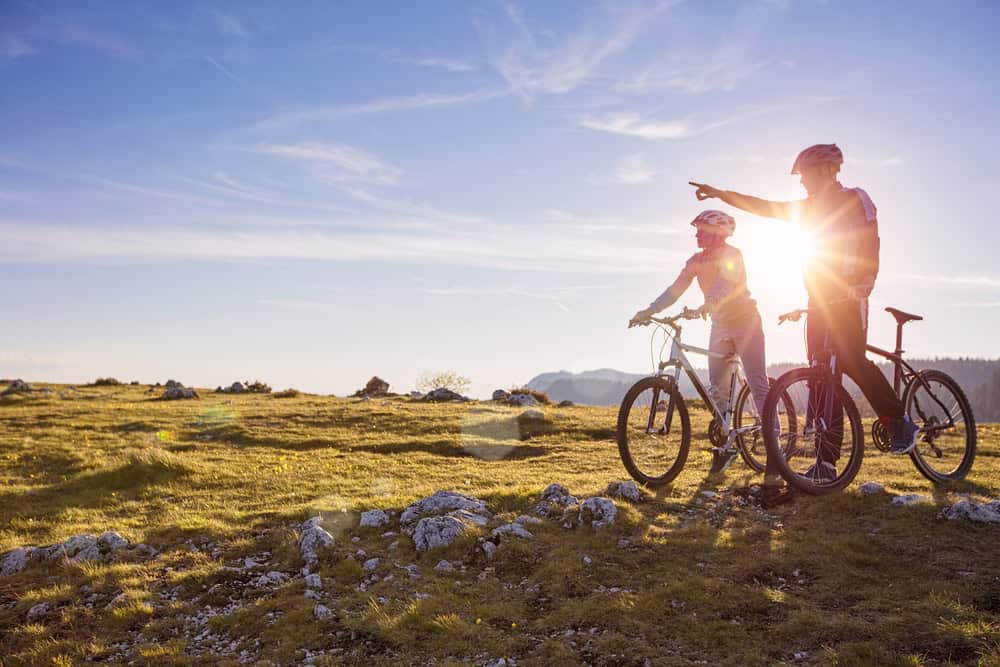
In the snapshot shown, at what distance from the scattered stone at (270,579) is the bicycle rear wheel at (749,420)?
273 inches

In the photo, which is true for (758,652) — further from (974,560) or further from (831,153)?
(831,153)

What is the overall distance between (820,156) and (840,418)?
3.55 meters

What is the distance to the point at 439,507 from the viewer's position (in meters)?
9.26

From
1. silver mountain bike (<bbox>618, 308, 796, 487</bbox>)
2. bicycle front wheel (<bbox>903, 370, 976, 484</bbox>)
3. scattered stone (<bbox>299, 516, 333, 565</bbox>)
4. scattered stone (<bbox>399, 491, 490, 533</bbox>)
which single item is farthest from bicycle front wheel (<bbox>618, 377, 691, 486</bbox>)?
scattered stone (<bbox>299, 516, 333, 565</bbox>)

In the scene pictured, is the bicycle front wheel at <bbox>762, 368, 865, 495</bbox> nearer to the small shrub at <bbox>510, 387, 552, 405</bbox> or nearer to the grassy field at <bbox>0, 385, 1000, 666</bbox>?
the grassy field at <bbox>0, 385, 1000, 666</bbox>

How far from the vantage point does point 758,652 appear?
530 cm

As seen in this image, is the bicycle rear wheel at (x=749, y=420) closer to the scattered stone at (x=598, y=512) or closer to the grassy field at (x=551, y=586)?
the grassy field at (x=551, y=586)

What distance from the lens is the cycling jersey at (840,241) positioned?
26.7 ft

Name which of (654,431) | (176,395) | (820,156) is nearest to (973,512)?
(654,431)

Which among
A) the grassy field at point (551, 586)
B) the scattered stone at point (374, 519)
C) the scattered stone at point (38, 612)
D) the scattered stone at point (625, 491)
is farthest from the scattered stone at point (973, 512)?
the scattered stone at point (38, 612)

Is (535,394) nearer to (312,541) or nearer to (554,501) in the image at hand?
(554,501)

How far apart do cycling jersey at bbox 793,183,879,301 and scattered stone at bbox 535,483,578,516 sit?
180 inches

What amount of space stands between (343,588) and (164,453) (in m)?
10.8

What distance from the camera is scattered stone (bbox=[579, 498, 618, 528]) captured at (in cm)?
830
